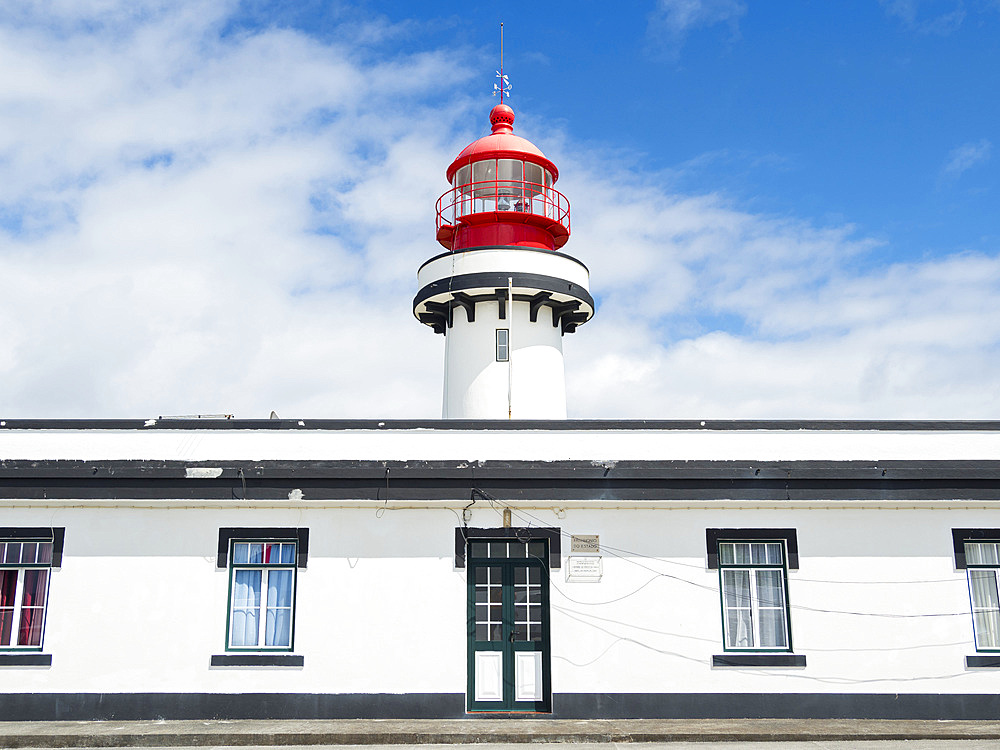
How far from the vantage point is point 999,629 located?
438 inches

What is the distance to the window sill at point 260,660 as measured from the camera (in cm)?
1080

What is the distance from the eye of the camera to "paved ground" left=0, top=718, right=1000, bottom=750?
9695 millimetres

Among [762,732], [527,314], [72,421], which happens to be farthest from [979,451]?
[72,421]

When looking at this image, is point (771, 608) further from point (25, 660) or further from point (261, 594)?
point (25, 660)

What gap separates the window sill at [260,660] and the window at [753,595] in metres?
5.50

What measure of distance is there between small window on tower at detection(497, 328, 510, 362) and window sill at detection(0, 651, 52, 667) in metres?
8.59

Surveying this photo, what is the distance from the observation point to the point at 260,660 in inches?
425

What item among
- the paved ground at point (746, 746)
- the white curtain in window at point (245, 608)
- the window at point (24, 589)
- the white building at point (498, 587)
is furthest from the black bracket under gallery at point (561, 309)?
the window at point (24, 589)

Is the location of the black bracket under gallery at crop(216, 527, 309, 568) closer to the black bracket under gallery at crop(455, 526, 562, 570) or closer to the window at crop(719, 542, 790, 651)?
the black bracket under gallery at crop(455, 526, 562, 570)

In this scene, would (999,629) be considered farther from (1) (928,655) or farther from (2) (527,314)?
(2) (527,314)

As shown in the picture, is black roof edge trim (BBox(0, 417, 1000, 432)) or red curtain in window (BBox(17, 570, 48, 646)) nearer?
red curtain in window (BBox(17, 570, 48, 646))

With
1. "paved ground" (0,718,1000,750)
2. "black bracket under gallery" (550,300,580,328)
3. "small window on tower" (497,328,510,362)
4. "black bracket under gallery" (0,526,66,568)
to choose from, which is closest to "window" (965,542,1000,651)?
"paved ground" (0,718,1000,750)

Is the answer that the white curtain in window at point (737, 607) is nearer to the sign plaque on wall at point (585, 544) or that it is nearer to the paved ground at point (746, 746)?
the paved ground at point (746, 746)

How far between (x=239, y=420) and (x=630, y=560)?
561cm
